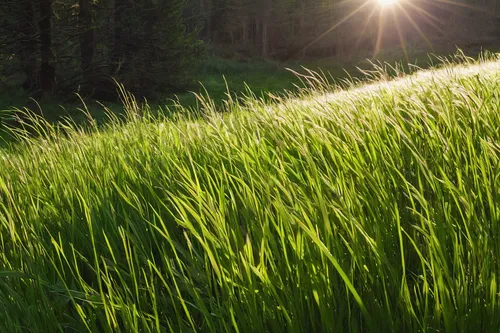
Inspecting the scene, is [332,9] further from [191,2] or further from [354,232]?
[354,232]

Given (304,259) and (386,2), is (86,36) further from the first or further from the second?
(386,2)

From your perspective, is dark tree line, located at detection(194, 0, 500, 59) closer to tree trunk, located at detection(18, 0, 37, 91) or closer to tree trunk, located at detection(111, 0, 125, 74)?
tree trunk, located at detection(111, 0, 125, 74)

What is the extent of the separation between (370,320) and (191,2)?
47030 millimetres

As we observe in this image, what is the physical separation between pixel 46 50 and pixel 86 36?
2.37 meters

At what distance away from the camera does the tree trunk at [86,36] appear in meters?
Result: 13.6

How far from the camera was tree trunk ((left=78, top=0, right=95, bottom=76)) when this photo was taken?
13602mm

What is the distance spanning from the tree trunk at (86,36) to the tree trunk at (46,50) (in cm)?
92

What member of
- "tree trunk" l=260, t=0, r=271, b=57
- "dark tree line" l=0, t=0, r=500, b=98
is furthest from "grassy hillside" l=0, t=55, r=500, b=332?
"tree trunk" l=260, t=0, r=271, b=57

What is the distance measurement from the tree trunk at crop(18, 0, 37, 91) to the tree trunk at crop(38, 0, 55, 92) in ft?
0.81

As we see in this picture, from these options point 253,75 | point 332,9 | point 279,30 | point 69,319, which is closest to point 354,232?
point 69,319

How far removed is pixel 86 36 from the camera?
15633mm

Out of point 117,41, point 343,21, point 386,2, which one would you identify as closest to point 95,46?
point 117,41

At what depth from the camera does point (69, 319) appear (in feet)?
Answer: 3.69

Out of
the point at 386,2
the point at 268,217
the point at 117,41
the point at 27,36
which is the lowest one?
the point at 268,217
